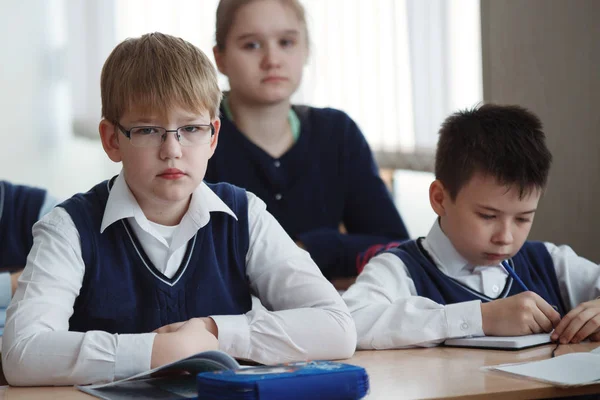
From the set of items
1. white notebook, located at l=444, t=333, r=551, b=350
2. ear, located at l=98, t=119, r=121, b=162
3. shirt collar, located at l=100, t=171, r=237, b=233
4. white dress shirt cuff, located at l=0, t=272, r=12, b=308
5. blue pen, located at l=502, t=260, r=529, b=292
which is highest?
ear, located at l=98, t=119, r=121, b=162

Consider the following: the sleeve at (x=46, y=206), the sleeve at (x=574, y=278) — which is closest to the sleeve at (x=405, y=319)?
the sleeve at (x=574, y=278)

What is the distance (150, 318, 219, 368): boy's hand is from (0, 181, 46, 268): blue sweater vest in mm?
1374

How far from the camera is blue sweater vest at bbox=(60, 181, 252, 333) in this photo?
1.57 metres

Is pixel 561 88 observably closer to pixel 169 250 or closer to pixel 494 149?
pixel 494 149

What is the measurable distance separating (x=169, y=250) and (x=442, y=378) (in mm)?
573

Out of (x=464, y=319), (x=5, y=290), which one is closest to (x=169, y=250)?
(x=464, y=319)

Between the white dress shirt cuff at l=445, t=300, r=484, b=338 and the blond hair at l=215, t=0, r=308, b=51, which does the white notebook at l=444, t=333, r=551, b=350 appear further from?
the blond hair at l=215, t=0, r=308, b=51

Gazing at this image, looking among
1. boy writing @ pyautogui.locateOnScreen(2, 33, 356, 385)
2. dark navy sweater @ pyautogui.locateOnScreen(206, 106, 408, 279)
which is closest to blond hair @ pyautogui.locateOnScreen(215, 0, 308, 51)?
dark navy sweater @ pyautogui.locateOnScreen(206, 106, 408, 279)

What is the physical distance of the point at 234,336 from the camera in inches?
56.5

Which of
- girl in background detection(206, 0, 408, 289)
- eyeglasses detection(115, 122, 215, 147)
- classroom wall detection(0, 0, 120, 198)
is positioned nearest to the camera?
eyeglasses detection(115, 122, 215, 147)

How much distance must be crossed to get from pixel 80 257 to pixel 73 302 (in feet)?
0.26

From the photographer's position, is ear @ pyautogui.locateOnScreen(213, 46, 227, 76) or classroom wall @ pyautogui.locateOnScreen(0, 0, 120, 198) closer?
ear @ pyautogui.locateOnScreen(213, 46, 227, 76)

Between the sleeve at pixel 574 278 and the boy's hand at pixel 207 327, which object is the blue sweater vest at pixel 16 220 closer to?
the boy's hand at pixel 207 327

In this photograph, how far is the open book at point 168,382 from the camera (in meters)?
1.18
